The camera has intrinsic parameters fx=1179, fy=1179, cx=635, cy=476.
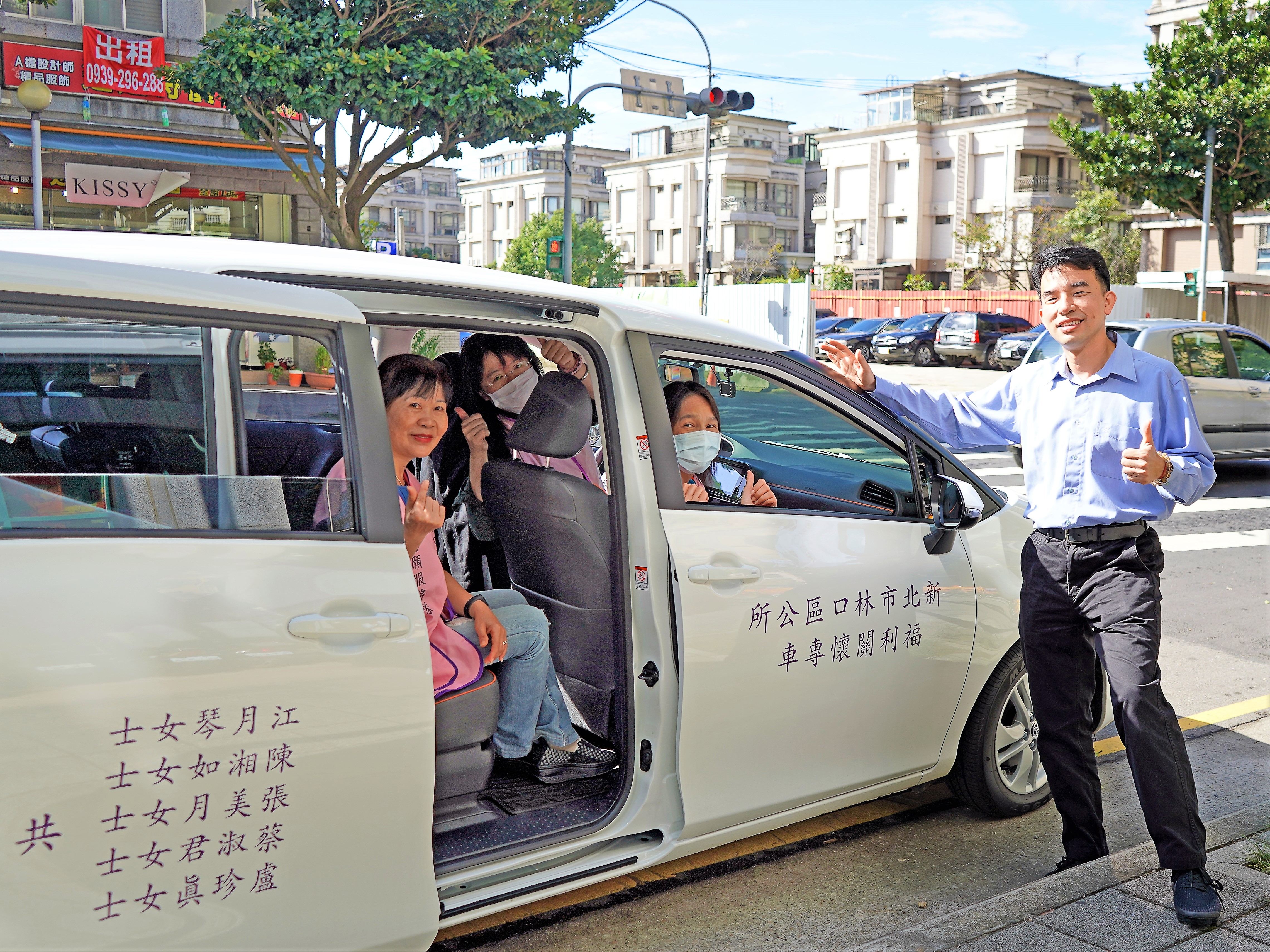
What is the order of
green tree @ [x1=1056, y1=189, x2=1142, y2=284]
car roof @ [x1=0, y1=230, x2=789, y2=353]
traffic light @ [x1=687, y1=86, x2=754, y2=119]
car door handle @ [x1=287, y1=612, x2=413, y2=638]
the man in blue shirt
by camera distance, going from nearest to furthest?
car door handle @ [x1=287, y1=612, x2=413, y2=638]
car roof @ [x1=0, y1=230, x2=789, y2=353]
the man in blue shirt
traffic light @ [x1=687, y1=86, x2=754, y2=119]
green tree @ [x1=1056, y1=189, x2=1142, y2=284]

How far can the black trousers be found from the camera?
3.05 metres

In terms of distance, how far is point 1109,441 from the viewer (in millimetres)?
3168

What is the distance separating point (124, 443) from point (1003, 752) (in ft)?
9.11

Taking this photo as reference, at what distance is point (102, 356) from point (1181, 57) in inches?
1262

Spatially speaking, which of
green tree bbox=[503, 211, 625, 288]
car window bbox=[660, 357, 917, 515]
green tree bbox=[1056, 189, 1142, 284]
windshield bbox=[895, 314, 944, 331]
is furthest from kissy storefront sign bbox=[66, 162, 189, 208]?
green tree bbox=[503, 211, 625, 288]

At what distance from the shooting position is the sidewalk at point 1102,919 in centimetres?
269

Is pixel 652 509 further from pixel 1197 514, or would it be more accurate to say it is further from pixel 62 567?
pixel 1197 514

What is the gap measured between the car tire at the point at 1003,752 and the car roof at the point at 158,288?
7.55 ft

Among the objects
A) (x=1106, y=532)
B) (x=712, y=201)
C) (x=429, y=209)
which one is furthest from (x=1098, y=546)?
(x=429, y=209)

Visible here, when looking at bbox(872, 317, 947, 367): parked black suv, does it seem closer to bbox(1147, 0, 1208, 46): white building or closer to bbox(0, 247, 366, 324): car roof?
bbox(1147, 0, 1208, 46): white building

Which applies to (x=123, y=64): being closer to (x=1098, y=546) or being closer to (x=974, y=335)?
(x=1098, y=546)

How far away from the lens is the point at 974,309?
48.5 m

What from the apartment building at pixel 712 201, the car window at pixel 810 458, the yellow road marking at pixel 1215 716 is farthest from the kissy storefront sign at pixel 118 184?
→ the apartment building at pixel 712 201

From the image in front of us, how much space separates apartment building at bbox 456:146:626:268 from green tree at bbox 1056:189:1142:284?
4875 cm
